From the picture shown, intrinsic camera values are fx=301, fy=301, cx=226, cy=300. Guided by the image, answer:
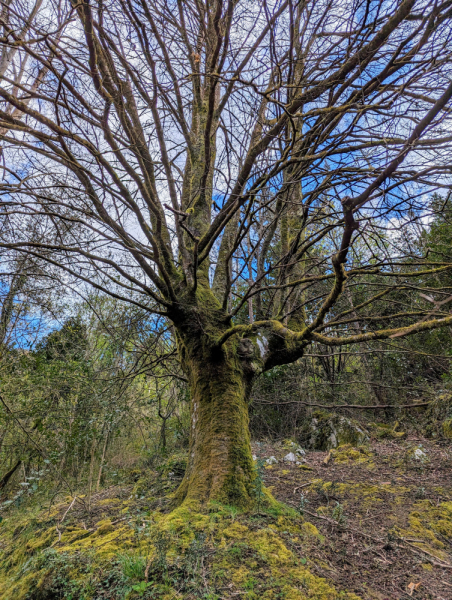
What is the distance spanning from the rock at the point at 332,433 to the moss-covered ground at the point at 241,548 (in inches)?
102

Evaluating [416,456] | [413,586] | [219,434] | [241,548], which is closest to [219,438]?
[219,434]

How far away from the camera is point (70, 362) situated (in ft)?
17.9

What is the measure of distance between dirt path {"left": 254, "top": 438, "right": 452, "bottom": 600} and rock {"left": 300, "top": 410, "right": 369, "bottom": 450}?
1102 mm

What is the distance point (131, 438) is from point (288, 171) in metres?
6.25

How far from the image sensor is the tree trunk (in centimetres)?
242

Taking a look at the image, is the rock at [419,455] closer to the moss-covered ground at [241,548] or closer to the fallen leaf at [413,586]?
the moss-covered ground at [241,548]

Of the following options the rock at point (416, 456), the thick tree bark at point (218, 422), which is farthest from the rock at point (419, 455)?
the thick tree bark at point (218, 422)

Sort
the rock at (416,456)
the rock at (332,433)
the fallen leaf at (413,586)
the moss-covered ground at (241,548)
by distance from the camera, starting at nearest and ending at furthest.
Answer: the moss-covered ground at (241,548), the fallen leaf at (413,586), the rock at (416,456), the rock at (332,433)

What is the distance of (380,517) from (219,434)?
5.14 ft

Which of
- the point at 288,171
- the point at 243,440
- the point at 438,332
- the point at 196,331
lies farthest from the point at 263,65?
the point at 438,332

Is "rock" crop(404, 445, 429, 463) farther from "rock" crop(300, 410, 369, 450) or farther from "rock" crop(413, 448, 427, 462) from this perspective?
"rock" crop(300, 410, 369, 450)

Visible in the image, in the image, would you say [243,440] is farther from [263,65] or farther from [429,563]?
[263,65]

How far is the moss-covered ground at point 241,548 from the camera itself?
1538 mm

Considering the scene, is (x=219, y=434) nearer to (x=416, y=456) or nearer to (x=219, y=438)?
(x=219, y=438)
